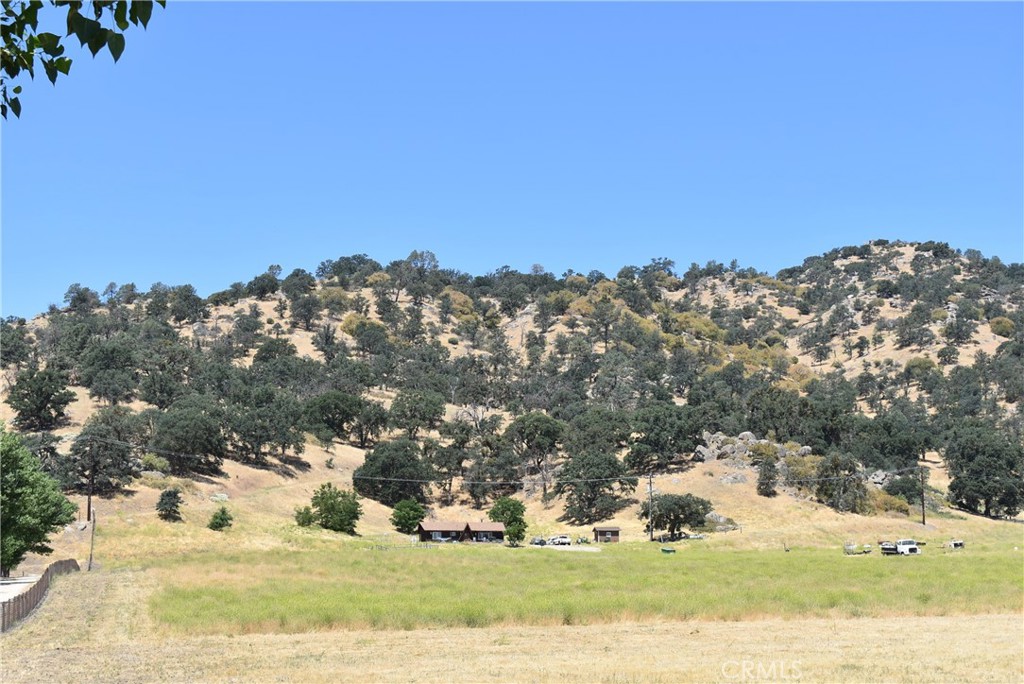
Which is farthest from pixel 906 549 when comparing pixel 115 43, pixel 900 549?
pixel 115 43

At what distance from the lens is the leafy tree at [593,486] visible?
381 feet

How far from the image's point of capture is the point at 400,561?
67.6 m

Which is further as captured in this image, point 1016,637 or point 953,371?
point 953,371

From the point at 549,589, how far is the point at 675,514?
59072 mm

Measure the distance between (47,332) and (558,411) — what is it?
4306 inches

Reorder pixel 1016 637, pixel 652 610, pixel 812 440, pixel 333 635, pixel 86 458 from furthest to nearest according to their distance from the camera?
pixel 812 440 → pixel 86 458 → pixel 652 610 → pixel 333 635 → pixel 1016 637

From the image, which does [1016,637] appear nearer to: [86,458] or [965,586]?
[965,586]

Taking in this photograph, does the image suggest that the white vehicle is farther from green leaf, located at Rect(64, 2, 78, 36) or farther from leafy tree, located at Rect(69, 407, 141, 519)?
green leaf, located at Rect(64, 2, 78, 36)

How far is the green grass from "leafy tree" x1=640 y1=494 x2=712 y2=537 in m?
28.6

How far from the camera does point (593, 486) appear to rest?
117438 mm

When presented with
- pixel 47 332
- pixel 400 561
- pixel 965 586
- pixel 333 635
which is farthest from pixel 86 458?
pixel 47 332

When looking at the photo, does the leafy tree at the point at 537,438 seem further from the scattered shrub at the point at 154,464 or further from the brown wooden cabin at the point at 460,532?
the scattered shrub at the point at 154,464

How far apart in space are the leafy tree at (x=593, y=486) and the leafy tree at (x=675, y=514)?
40.9 feet

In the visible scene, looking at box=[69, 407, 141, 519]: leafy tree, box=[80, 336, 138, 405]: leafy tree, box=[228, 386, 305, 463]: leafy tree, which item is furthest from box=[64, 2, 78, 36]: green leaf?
box=[80, 336, 138, 405]: leafy tree
